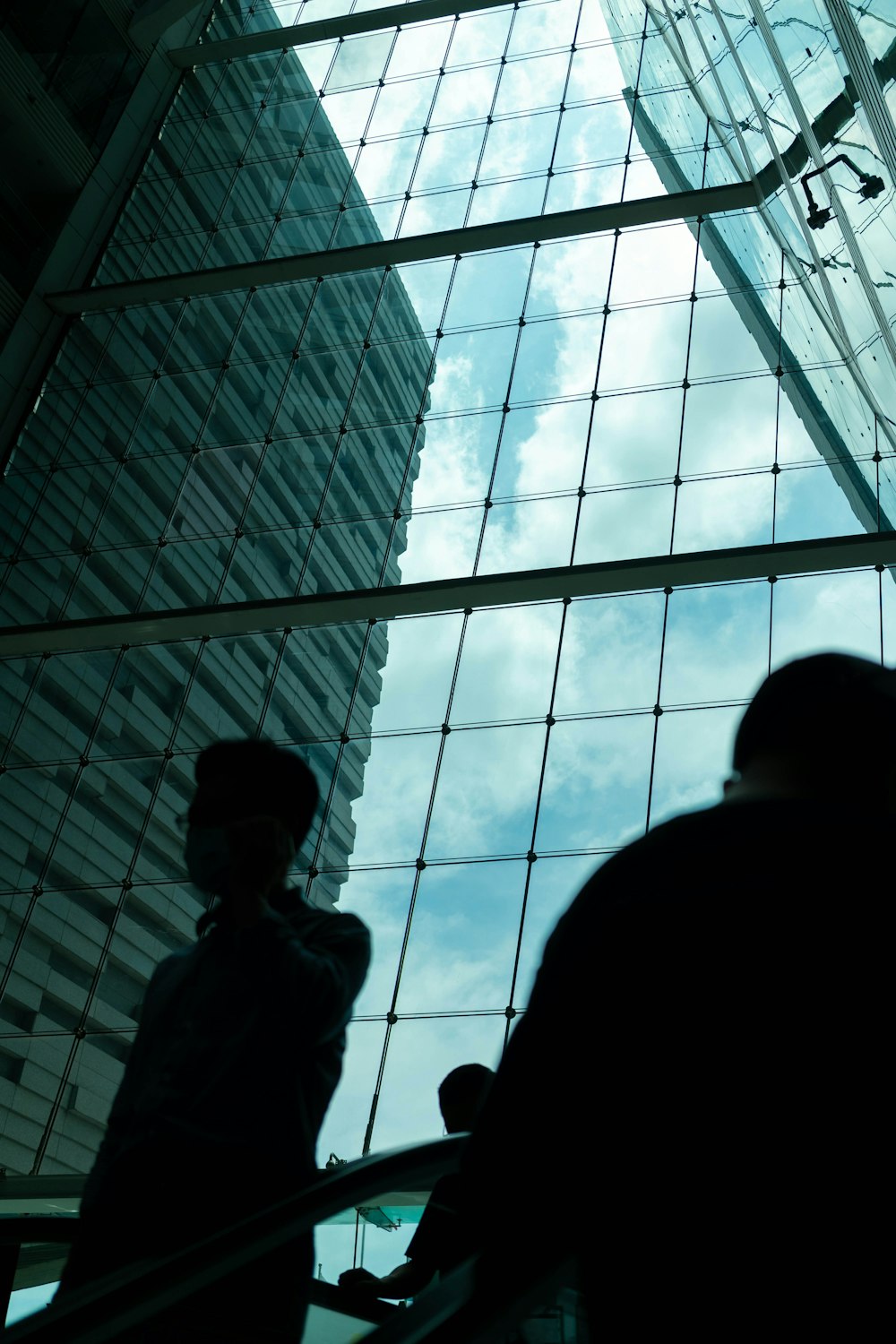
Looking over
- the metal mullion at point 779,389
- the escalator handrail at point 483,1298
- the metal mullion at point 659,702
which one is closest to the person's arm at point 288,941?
the escalator handrail at point 483,1298

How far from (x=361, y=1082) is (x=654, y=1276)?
943 cm

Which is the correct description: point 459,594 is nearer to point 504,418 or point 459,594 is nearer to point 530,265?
point 504,418

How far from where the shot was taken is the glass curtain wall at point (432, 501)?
35.6ft

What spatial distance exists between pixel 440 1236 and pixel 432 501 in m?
11.4

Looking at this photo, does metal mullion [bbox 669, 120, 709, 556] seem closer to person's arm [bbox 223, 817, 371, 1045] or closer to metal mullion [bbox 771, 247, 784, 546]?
metal mullion [bbox 771, 247, 784, 546]

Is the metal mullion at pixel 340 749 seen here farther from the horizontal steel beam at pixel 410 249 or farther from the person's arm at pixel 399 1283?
the person's arm at pixel 399 1283

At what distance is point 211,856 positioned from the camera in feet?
8.30

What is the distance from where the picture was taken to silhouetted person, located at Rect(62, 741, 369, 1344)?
2193mm

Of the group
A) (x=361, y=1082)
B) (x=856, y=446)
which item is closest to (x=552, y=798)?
(x=361, y=1082)

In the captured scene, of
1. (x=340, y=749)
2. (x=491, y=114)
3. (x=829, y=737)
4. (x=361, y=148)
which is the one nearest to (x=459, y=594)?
(x=340, y=749)

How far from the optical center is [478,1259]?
3.44 feet

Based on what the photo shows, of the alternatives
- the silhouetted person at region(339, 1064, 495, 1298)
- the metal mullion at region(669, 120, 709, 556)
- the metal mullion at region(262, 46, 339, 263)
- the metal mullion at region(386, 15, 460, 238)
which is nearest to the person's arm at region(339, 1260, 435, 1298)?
the silhouetted person at region(339, 1064, 495, 1298)

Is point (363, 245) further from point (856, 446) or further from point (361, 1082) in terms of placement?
point (361, 1082)

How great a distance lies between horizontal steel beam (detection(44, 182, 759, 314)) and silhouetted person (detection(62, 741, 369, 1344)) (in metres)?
12.7
